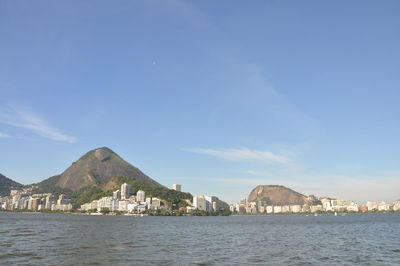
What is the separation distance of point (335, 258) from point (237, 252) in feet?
35.6

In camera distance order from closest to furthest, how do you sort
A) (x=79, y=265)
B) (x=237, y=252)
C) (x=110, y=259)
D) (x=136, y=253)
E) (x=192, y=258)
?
(x=79, y=265) < (x=110, y=259) < (x=192, y=258) < (x=136, y=253) < (x=237, y=252)

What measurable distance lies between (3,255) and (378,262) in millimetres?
37656

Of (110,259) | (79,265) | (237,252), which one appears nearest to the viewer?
(79,265)

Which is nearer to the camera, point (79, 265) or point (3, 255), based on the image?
point (79, 265)

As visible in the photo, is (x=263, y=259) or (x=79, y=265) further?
(x=263, y=259)

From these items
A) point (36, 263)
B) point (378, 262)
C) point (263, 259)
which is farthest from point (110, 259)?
point (378, 262)

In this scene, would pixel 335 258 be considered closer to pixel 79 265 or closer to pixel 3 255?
pixel 79 265

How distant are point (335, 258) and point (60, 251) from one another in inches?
1193

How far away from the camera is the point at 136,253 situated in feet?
123

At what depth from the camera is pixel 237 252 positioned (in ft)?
133

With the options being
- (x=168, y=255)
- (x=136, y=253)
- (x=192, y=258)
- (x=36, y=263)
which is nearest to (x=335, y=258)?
(x=192, y=258)

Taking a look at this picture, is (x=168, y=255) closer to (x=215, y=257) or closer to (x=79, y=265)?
(x=215, y=257)

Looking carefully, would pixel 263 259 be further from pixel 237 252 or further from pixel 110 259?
pixel 110 259

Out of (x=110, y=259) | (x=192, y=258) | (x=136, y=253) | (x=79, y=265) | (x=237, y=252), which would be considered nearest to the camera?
(x=79, y=265)
